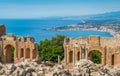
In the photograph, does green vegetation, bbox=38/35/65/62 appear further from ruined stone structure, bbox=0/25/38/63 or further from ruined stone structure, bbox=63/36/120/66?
ruined stone structure, bbox=63/36/120/66

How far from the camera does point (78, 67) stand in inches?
986

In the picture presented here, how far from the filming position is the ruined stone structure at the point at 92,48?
1889 inches

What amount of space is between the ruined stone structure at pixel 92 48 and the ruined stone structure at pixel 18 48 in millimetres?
3669

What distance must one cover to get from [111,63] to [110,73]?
22534 mm

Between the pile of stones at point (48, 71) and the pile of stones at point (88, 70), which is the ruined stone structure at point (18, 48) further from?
the pile of stones at point (48, 71)

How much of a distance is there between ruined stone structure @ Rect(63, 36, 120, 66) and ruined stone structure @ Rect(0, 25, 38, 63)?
3.67m

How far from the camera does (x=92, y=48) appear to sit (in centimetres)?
4950

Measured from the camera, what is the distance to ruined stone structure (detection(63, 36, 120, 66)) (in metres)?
48.0

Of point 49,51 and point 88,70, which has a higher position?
point 88,70

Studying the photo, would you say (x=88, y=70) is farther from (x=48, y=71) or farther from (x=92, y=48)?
(x=92, y=48)

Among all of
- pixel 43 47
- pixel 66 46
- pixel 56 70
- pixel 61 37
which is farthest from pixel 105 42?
pixel 56 70

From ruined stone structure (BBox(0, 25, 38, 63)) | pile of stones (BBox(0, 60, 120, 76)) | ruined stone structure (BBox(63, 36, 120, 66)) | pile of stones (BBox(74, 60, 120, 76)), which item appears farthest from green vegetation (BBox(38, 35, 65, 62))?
pile of stones (BBox(0, 60, 120, 76))

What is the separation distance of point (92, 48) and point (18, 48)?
8.42 meters

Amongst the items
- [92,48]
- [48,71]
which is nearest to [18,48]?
[92,48]
